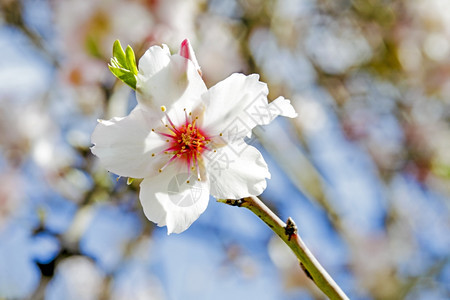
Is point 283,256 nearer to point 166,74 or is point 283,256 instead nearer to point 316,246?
point 316,246

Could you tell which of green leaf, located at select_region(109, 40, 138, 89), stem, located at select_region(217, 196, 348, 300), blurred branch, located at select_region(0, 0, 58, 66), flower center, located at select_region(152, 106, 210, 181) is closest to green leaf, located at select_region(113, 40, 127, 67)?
green leaf, located at select_region(109, 40, 138, 89)

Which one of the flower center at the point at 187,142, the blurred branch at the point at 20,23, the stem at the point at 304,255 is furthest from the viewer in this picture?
the blurred branch at the point at 20,23

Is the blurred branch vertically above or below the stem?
above

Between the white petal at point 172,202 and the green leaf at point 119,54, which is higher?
the green leaf at point 119,54

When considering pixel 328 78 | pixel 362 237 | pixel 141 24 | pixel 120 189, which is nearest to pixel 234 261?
pixel 362 237

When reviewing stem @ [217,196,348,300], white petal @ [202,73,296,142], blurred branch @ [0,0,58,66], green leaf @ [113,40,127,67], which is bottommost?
stem @ [217,196,348,300]

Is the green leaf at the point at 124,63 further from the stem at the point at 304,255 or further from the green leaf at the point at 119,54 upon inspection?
the stem at the point at 304,255

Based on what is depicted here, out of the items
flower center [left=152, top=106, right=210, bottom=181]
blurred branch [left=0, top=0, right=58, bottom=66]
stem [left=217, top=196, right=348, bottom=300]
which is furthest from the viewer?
blurred branch [left=0, top=0, right=58, bottom=66]

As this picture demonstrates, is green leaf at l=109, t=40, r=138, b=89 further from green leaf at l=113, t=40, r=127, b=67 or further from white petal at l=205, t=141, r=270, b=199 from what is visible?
white petal at l=205, t=141, r=270, b=199

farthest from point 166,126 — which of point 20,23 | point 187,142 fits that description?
point 20,23

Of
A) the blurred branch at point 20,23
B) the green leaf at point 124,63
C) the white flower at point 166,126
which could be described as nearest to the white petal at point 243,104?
the white flower at point 166,126
